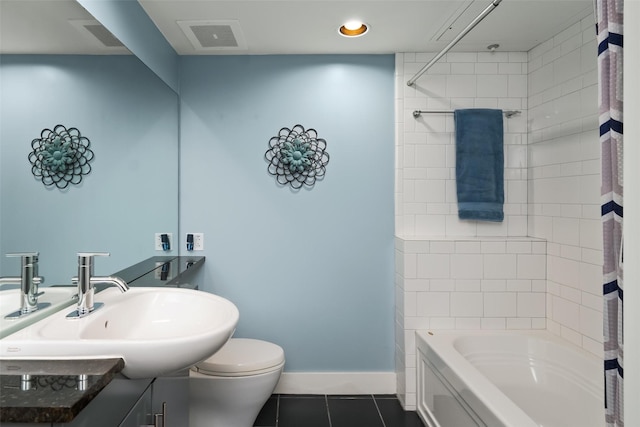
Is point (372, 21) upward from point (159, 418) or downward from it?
upward

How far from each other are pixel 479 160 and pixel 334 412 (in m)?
1.88

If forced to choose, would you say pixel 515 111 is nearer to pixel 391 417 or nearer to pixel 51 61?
pixel 391 417

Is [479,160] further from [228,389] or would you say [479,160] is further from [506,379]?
[228,389]

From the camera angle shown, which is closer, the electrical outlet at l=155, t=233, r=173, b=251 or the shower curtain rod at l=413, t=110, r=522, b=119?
the electrical outlet at l=155, t=233, r=173, b=251

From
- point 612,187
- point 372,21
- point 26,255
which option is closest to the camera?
point 612,187

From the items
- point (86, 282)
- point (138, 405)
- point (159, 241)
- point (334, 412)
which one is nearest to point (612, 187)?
point (138, 405)

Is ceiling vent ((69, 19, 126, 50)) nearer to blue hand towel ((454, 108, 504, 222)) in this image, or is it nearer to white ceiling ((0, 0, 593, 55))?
white ceiling ((0, 0, 593, 55))

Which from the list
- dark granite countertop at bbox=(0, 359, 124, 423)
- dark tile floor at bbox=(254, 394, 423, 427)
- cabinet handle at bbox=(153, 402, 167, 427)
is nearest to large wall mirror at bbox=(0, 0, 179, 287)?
dark granite countertop at bbox=(0, 359, 124, 423)

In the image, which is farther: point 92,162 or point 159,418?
point 92,162

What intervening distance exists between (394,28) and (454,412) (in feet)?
6.96

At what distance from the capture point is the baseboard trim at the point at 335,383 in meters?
2.78

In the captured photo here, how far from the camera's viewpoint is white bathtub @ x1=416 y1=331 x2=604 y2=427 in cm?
185

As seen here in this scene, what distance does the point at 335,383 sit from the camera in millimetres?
2785

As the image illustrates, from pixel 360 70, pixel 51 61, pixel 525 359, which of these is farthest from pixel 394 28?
pixel 525 359
